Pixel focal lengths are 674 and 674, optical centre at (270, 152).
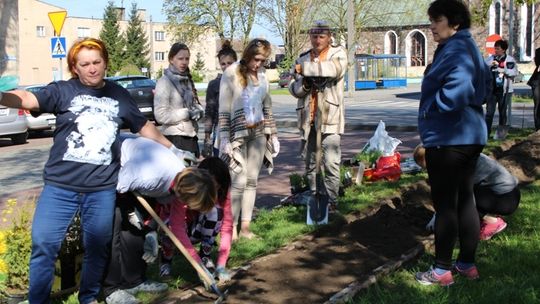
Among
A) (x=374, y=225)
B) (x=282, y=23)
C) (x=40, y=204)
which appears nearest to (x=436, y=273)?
(x=374, y=225)

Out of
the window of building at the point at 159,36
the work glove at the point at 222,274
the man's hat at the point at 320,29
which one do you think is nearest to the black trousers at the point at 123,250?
the work glove at the point at 222,274

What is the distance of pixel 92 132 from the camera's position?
165 inches

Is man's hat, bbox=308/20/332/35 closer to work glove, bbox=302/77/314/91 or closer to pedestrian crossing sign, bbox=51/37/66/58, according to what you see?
work glove, bbox=302/77/314/91

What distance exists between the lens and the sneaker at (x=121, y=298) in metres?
4.56

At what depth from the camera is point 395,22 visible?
6531cm

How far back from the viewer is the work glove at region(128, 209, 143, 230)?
461 centimetres

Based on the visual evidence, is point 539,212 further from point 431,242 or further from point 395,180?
point 395,180

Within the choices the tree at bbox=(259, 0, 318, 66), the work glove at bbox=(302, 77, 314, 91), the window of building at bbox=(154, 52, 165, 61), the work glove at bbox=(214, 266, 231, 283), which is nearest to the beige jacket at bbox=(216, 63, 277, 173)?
the work glove at bbox=(302, 77, 314, 91)

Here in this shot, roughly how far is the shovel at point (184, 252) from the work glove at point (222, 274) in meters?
0.19

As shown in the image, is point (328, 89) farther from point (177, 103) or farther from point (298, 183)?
point (298, 183)

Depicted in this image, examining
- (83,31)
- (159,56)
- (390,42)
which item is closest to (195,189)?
(390,42)

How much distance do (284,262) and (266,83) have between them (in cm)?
182

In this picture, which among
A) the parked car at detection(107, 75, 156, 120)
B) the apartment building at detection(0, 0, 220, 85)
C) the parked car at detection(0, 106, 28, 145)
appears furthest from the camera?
the apartment building at detection(0, 0, 220, 85)

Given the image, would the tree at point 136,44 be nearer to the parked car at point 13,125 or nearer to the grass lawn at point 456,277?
the parked car at point 13,125
